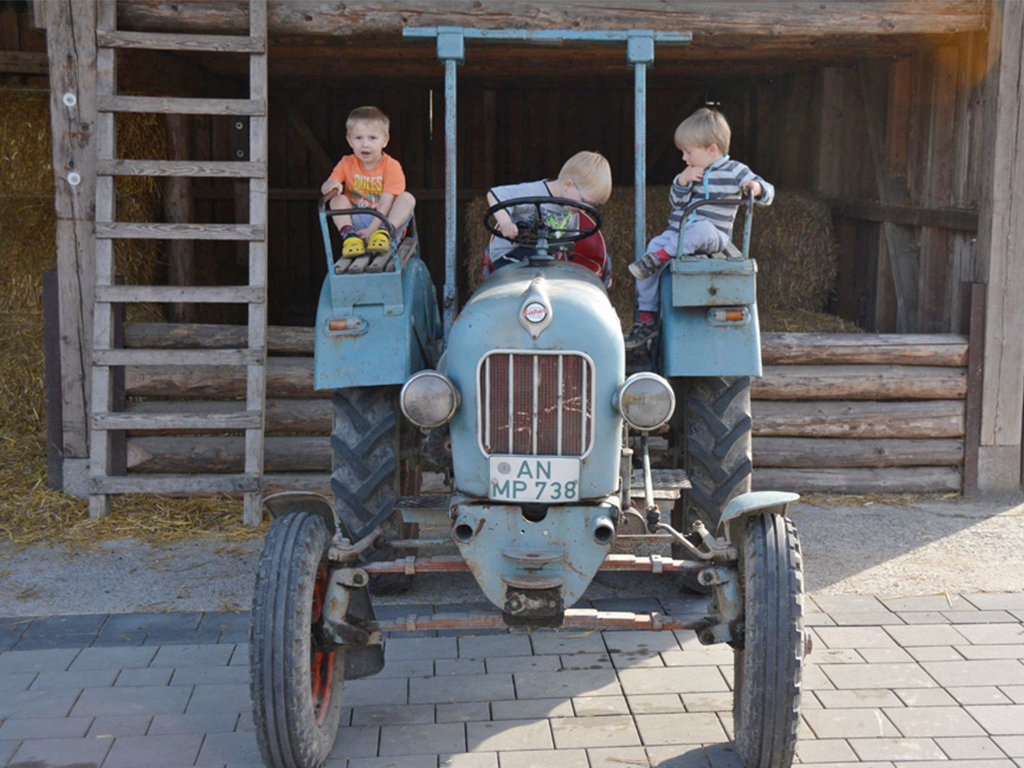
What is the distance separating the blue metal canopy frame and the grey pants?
93 millimetres

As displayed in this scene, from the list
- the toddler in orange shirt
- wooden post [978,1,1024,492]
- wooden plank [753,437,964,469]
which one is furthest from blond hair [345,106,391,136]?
wooden post [978,1,1024,492]

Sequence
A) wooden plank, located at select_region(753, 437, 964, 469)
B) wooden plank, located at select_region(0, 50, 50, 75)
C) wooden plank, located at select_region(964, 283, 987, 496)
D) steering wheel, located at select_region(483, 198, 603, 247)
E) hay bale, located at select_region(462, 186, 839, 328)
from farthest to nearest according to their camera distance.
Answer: wooden plank, located at select_region(0, 50, 50, 75), hay bale, located at select_region(462, 186, 839, 328), wooden plank, located at select_region(753, 437, 964, 469), wooden plank, located at select_region(964, 283, 987, 496), steering wheel, located at select_region(483, 198, 603, 247)

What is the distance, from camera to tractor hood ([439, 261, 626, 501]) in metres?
3.28

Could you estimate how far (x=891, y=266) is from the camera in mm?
7242

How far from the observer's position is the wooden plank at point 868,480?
20.4 ft

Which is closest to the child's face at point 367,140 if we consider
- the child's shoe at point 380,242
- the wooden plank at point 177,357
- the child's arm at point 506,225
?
the child's shoe at point 380,242

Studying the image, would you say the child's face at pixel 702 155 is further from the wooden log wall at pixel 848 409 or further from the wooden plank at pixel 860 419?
the wooden plank at pixel 860 419

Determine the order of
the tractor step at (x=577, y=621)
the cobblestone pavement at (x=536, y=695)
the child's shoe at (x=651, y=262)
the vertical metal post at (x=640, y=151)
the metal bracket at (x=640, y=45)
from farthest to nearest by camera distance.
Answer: the metal bracket at (x=640, y=45) → the vertical metal post at (x=640, y=151) → the child's shoe at (x=651, y=262) → the cobblestone pavement at (x=536, y=695) → the tractor step at (x=577, y=621)

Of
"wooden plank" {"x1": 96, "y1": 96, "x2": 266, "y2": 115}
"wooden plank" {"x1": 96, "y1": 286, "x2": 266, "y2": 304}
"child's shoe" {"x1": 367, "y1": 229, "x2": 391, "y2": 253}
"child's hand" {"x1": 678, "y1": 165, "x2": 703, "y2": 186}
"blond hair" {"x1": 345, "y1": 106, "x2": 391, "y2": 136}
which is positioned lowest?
"wooden plank" {"x1": 96, "y1": 286, "x2": 266, "y2": 304}

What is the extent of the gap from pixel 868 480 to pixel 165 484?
354 cm

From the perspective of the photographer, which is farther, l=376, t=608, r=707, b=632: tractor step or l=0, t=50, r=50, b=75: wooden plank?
l=0, t=50, r=50, b=75: wooden plank

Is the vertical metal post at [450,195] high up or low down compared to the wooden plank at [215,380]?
up

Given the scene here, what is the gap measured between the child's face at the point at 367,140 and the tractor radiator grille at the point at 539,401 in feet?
6.35

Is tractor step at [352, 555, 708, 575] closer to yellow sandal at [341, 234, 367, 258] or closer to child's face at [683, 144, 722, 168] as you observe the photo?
yellow sandal at [341, 234, 367, 258]
